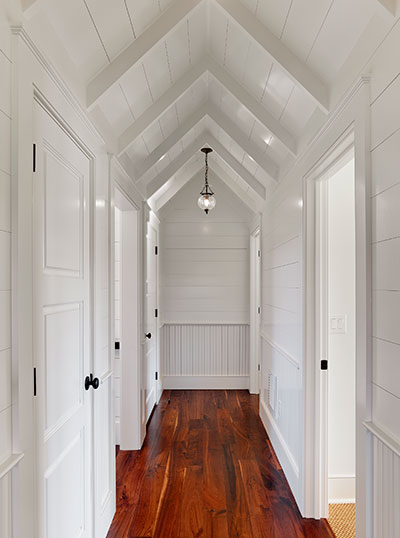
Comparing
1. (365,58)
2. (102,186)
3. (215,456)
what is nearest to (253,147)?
(102,186)

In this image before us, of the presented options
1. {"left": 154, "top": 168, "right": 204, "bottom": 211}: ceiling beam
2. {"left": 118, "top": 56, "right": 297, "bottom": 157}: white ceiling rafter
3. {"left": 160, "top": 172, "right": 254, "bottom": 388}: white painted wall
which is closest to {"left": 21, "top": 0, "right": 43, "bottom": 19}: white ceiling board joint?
{"left": 118, "top": 56, "right": 297, "bottom": 157}: white ceiling rafter

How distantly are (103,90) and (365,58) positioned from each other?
1124mm

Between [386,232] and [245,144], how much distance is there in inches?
79.5

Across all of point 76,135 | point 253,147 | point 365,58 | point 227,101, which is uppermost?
point 227,101

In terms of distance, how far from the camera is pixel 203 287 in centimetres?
507

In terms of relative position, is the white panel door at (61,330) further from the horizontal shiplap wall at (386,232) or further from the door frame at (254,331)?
the door frame at (254,331)

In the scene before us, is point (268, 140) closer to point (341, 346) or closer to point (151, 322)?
point (341, 346)

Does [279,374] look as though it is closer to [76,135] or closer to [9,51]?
[76,135]

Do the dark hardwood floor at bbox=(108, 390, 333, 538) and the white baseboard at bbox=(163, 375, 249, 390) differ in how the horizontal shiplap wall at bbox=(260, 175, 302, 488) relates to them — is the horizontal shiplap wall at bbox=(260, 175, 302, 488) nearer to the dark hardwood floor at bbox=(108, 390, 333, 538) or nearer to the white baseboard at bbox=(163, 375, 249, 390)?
the dark hardwood floor at bbox=(108, 390, 333, 538)

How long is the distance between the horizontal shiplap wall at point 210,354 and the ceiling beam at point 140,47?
3.61m

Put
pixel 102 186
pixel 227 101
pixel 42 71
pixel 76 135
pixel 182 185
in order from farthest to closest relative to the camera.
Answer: pixel 182 185, pixel 227 101, pixel 102 186, pixel 76 135, pixel 42 71

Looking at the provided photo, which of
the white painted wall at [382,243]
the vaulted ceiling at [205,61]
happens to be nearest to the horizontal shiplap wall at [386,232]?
the white painted wall at [382,243]

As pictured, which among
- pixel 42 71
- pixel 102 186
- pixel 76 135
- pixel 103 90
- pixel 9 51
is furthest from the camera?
pixel 102 186

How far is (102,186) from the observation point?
215 cm
